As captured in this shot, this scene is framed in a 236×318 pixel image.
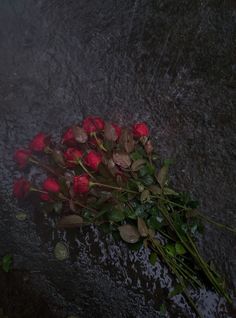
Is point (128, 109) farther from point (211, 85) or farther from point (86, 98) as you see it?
point (211, 85)

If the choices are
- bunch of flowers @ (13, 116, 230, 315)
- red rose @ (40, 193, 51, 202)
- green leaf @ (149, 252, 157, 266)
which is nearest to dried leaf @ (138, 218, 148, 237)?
bunch of flowers @ (13, 116, 230, 315)

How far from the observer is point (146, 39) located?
8.23 feet

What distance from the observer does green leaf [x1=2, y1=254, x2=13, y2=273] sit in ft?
6.53

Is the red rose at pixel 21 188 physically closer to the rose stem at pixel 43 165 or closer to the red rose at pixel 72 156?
the rose stem at pixel 43 165

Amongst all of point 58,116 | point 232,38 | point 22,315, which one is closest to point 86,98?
point 58,116

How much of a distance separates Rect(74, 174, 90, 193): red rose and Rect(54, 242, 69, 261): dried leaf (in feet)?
1.08

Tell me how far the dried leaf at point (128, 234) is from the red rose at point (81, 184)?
228 millimetres

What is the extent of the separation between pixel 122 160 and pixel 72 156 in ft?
0.74

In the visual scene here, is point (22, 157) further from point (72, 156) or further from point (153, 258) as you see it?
point (153, 258)

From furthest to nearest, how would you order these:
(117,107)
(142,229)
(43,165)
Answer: (117,107) → (43,165) → (142,229)

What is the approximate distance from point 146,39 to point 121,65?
0.73 ft

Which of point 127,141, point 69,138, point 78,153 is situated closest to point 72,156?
point 78,153

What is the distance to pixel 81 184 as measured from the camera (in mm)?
1881

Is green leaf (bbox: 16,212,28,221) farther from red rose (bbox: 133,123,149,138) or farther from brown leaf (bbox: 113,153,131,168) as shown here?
red rose (bbox: 133,123,149,138)
